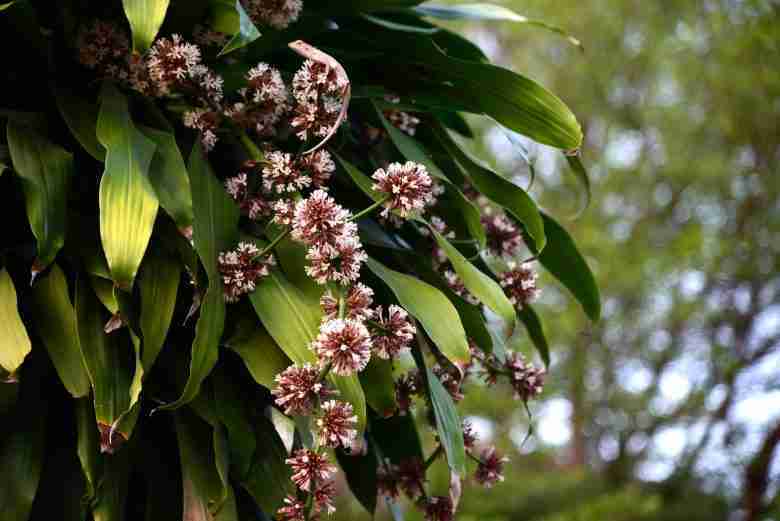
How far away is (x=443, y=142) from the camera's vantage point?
3.11 ft

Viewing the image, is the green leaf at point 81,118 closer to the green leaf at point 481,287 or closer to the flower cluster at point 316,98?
the flower cluster at point 316,98

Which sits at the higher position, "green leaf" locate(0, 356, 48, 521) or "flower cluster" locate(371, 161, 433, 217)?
"flower cluster" locate(371, 161, 433, 217)

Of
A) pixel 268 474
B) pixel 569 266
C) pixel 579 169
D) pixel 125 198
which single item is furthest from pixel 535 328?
pixel 125 198

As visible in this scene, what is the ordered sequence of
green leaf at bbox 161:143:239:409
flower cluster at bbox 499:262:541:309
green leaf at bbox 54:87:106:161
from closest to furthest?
green leaf at bbox 161:143:239:409 → green leaf at bbox 54:87:106:161 → flower cluster at bbox 499:262:541:309

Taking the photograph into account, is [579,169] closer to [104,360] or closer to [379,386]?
[379,386]

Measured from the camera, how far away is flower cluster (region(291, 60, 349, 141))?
68 cm

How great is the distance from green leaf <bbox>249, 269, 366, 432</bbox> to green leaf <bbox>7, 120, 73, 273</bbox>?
0.52 ft

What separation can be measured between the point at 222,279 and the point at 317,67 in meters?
0.18

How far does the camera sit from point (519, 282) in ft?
2.92

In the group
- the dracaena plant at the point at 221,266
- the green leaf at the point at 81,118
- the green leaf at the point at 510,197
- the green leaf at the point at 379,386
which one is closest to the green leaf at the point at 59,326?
the dracaena plant at the point at 221,266

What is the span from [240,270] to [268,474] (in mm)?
169

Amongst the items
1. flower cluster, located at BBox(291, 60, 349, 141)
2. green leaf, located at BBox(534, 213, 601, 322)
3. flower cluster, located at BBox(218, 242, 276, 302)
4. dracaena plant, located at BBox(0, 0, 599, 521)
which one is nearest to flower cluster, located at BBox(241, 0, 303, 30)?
dracaena plant, located at BBox(0, 0, 599, 521)

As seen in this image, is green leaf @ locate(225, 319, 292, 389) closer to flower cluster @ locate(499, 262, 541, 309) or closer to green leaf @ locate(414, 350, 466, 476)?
green leaf @ locate(414, 350, 466, 476)

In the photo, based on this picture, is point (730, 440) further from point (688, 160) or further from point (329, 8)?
point (329, 8)
